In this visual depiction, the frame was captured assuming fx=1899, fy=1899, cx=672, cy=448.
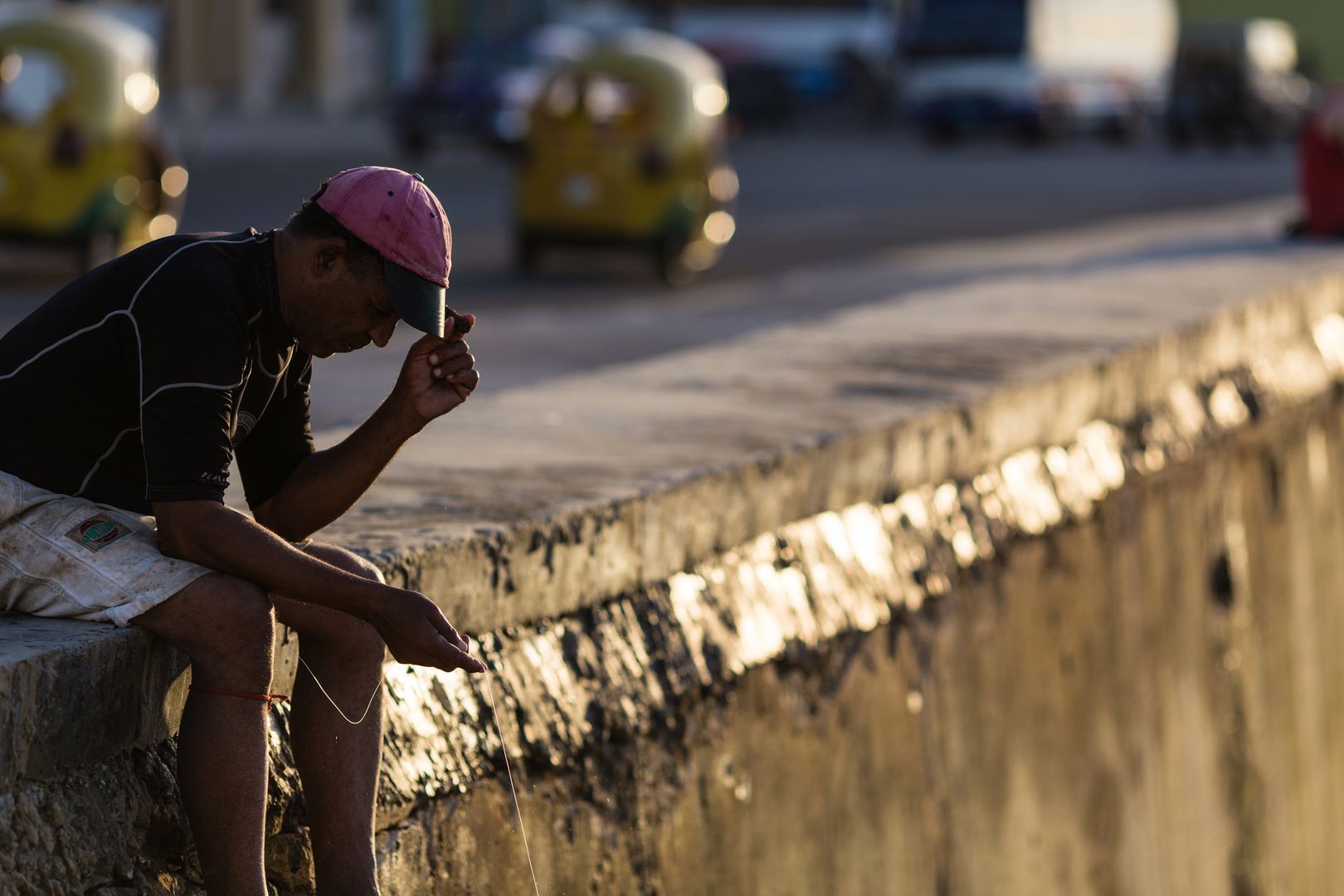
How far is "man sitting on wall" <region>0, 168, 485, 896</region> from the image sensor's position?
231cm

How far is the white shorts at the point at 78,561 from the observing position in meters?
2.35

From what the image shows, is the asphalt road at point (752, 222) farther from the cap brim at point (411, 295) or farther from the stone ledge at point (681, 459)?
the cap brim at point (411, 295)

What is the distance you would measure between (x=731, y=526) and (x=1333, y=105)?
24.7 feet

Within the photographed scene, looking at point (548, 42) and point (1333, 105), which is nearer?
point (1333, 105)

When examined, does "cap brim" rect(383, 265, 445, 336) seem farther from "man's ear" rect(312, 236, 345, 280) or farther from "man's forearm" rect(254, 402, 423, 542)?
"man's forearm" rect(254, 402, 423, 542)

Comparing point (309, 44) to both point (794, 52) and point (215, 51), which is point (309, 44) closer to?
point (215, 51)

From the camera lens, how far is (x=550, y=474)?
341 cm

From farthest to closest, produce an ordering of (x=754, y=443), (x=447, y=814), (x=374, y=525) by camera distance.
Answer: (x=754, y=443) < (x=374, y=525) < (x=447, y=814)

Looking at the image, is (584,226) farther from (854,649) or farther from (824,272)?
(854,649)

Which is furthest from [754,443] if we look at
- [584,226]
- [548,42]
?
[548,42]

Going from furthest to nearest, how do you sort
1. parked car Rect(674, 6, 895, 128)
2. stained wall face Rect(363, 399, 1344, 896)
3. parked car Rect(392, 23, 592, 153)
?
1. parked car Rect(674, 6, 895, 128)
2. parked car Rect(392, 23, 592, 153)
3. stained wall face Rect(363, 399, 1344, 896)

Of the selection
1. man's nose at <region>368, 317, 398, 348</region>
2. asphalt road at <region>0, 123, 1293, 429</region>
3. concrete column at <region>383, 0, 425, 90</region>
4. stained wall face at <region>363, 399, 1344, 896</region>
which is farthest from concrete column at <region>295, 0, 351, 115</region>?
man's nose at <region>368, 317, 398, 348</region>

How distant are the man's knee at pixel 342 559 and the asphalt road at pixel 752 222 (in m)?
2.39

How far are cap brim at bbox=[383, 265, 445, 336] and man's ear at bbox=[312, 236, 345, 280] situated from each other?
2.3 inches
